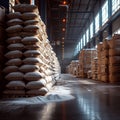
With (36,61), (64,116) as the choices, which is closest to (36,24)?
(36,61)

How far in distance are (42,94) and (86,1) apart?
25.3 meters

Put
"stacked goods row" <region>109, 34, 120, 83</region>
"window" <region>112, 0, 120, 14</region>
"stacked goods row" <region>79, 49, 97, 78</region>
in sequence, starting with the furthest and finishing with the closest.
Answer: "stacked goods row" <region>79, 49, 97, 78</region>, "window" <region>112, 0, 120, 14</region>, "stacked goods row" <region>109, 34, 120, 83</region>

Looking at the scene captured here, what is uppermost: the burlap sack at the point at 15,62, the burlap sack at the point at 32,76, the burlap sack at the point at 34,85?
the burlap sack at the point at 15,62

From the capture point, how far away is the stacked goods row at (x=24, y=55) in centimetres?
646

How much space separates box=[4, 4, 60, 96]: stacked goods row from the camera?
254 inches

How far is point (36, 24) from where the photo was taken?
6.96 m

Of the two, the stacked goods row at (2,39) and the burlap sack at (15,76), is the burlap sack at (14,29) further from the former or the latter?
the burlap sack at (15,76)

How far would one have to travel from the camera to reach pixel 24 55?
675 cm

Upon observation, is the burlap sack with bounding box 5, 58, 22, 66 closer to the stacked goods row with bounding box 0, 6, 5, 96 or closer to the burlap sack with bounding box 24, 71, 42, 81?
the stacked goods row with bounding box 0, 6, 5, 96

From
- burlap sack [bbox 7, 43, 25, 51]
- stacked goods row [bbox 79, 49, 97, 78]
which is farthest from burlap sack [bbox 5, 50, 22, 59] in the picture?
stacked goods row [bbox 79, 49, 97, 78]

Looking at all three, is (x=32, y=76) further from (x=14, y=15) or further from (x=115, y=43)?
(x=115, y=43)

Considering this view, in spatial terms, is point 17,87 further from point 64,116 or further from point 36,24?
point 64,116

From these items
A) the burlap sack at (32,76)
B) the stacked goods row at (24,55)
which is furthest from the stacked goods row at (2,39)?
the burlap sack at (32,76)

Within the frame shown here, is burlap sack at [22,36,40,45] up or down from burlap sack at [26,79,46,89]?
up
